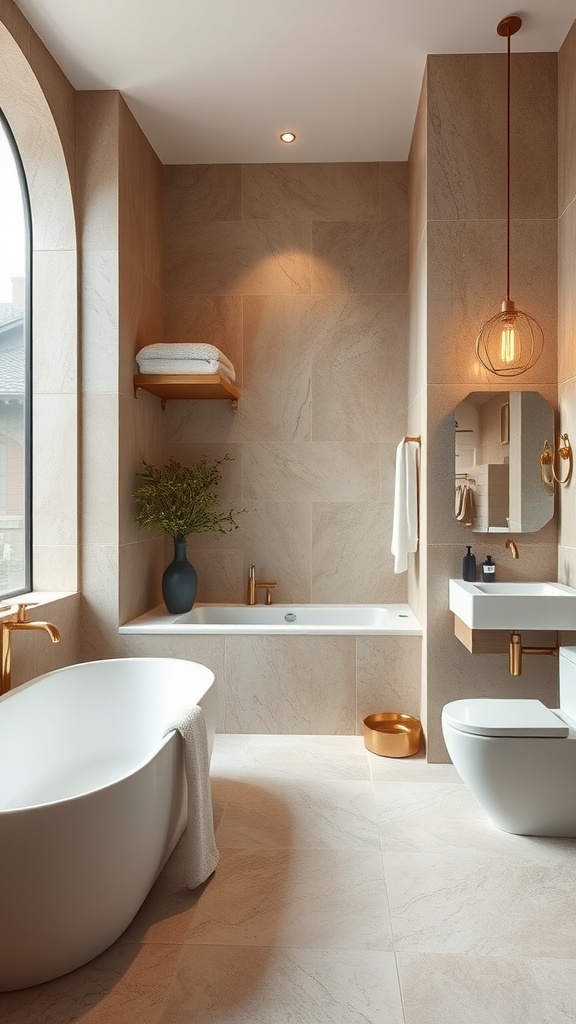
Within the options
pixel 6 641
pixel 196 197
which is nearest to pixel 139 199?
pixel 196 197

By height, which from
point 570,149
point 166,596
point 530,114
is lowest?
point 166,596

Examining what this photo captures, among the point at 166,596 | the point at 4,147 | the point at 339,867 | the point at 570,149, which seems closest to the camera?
the point at 339,867

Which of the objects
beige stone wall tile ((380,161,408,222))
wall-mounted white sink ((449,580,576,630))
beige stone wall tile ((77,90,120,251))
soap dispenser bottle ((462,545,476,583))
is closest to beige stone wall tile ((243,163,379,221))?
beige stone wall tile ((380,161,408,222))

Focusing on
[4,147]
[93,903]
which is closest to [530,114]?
[4,147]

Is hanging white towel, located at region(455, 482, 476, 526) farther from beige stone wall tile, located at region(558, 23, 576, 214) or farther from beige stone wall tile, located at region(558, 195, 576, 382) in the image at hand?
beige stone wall tile, located at region(558, 23, 576, 214)

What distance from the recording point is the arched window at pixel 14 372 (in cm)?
318

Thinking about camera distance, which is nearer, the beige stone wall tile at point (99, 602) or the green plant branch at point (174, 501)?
the beige stone wall tile at point (99, 602)

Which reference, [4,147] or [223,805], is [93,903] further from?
[4,147]

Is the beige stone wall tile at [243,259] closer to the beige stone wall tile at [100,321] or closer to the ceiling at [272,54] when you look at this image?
the ceiling at [272,54]

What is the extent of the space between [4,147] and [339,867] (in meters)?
3.22

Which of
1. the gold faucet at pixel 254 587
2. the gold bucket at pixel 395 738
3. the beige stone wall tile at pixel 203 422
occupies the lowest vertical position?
the gold bucket at pixel 395 738

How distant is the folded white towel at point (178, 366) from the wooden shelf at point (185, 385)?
0.02m

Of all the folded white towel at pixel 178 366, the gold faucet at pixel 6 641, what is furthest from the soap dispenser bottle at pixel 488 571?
the gold faucet at pixel 6 641

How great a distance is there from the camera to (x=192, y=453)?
4277 mm
